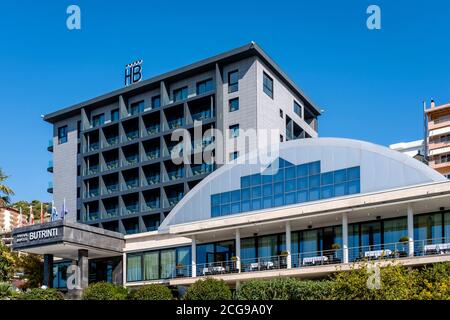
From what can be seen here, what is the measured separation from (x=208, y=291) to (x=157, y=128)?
35.7 metres

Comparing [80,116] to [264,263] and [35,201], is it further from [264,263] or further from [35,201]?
[35,201]

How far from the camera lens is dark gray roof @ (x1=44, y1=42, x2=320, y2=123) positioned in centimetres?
6394

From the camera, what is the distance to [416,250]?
117 feet

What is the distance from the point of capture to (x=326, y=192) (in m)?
40.2

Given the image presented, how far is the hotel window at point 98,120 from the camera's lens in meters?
76.5

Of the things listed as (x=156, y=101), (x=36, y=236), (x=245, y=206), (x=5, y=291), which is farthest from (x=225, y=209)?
(x=156, y=101)

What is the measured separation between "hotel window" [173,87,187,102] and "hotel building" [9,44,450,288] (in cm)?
14

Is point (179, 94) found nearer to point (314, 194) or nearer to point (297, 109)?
point (297, 109)

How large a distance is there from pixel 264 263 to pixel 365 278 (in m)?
18.9

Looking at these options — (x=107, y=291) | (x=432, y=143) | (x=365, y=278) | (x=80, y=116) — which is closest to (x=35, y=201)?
(x=80, y=116)

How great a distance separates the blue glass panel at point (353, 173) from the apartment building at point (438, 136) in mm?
63620

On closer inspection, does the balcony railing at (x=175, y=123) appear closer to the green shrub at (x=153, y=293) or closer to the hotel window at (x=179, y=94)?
the hotel window at (x=179, y=94)

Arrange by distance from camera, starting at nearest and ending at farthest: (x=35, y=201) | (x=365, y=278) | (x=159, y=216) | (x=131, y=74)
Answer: (x=365, y=278), (x=159, y=216), (x=131, y=74), (x=35, y=201)

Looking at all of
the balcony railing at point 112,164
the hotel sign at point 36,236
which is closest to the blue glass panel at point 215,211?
the hotel sign at point 36,236
